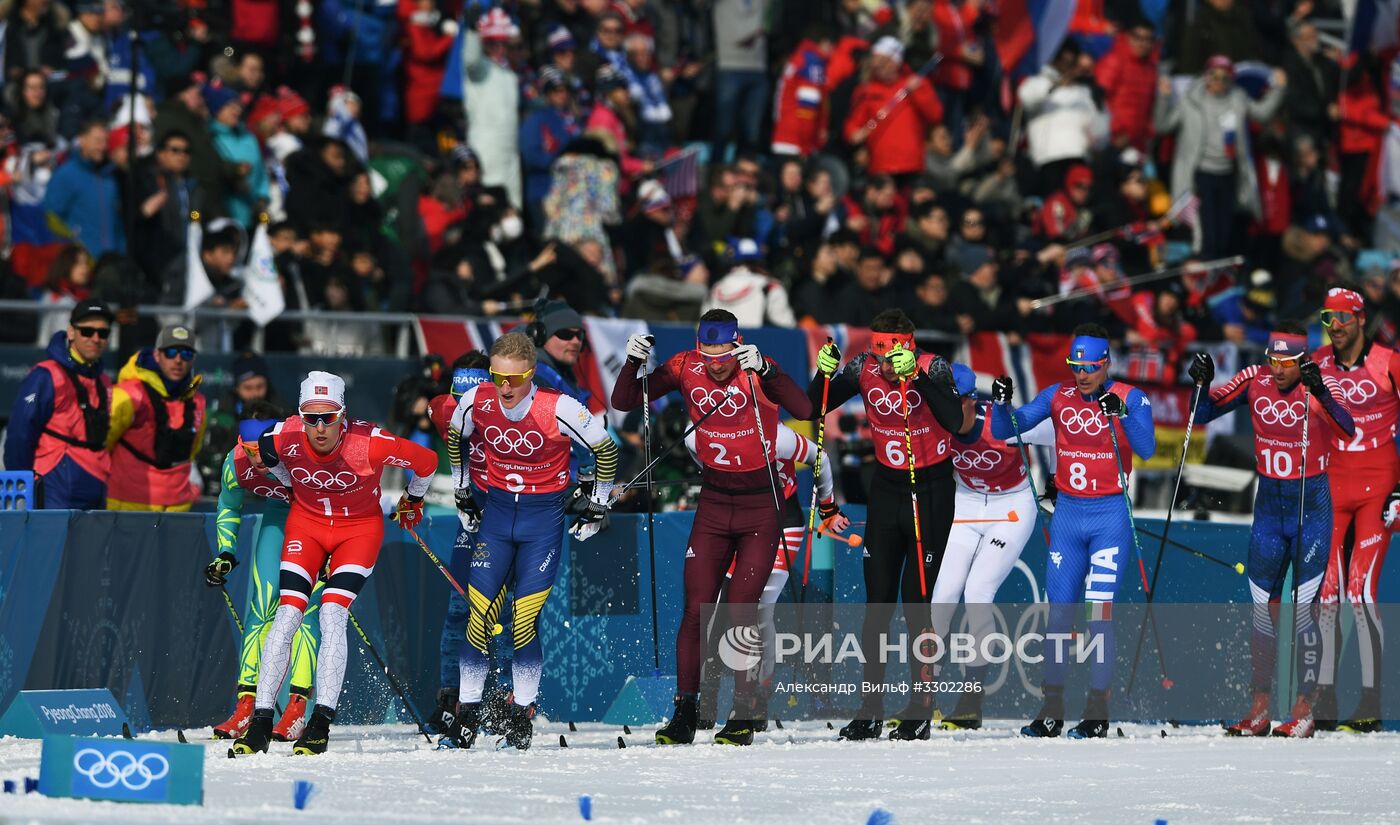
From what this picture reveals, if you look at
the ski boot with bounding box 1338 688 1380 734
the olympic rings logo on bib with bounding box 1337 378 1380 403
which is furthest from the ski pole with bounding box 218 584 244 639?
the olympic rings logo on bib with bounding box 1337 378 1380 403

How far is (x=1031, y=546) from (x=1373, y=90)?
1211cm

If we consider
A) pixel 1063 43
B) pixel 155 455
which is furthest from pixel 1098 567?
pixel 1063 43

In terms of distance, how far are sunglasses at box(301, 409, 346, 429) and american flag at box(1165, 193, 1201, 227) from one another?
12290mm

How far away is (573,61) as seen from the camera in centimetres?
2055

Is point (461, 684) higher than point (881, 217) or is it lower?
lower

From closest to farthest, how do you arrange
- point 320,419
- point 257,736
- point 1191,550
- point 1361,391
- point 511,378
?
point 257,736, point 320,419, point 511,378, point 1361,391, point 1191,550

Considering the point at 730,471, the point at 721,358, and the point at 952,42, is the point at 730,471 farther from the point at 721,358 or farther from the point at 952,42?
the point at 952,42

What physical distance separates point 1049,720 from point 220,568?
4643 mm

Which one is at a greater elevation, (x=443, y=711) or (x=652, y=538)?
(x=652, y=538)

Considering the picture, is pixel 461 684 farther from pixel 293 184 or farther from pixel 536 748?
pixel 293 184

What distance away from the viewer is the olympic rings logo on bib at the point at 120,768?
9203 millimetres

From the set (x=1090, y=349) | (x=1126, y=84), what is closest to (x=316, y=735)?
(x=1090, y=349)

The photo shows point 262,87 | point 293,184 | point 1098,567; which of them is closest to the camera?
point 1098,567

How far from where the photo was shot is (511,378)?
1177cm
